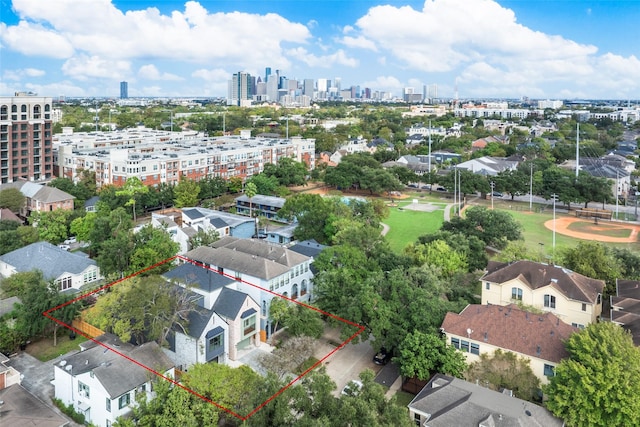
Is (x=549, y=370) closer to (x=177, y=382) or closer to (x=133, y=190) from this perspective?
(x=177, y=382)

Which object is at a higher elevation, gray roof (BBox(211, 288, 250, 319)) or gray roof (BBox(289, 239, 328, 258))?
gray roof (BBox(289, 239, 328, 258))

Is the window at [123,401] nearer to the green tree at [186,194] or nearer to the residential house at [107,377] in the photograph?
the residential house at [107,377]

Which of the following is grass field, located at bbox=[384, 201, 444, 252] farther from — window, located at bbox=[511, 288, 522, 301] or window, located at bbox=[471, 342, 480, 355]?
window, located at bbox=[471, 342, 480, 355]

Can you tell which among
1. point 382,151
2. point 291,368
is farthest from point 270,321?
point 382,151

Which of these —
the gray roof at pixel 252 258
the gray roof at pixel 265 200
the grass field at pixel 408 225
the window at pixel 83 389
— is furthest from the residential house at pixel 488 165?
the window at pixel 83 389

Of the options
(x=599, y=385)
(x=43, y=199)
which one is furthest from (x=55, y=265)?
(x=599, y=385)

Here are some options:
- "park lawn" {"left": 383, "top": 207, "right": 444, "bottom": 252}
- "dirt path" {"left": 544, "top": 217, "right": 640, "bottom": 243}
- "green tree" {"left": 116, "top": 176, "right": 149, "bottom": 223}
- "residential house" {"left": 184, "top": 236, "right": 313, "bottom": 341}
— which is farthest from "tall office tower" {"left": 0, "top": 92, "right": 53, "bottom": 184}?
"dirt path" {"left": 544, "top": 217, "right": 640, "bottom": 243}

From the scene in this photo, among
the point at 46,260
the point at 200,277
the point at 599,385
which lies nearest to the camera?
the point at 599,385
